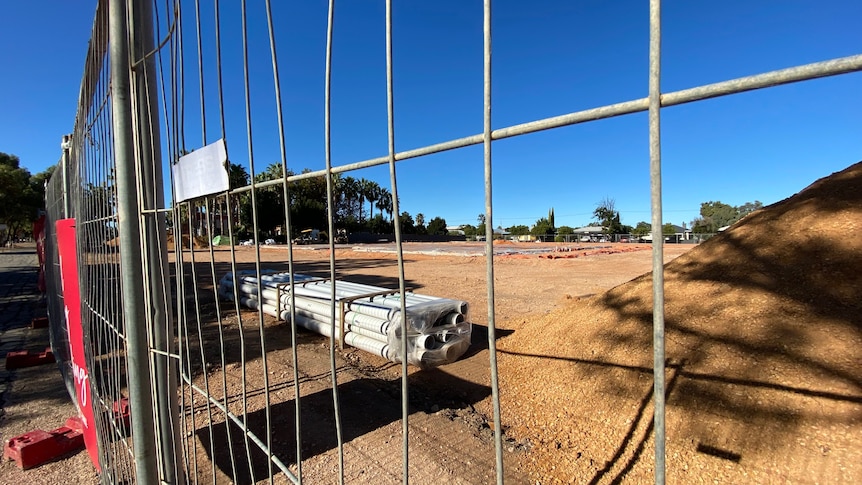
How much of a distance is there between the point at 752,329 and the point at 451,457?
266cm

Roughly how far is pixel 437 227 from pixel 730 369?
7545 cm

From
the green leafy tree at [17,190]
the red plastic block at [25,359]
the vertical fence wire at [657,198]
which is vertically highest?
the green leafy tree at [17,190]

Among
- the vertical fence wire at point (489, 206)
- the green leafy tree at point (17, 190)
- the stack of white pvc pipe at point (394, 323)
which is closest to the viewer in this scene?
the vertical fence wire at point (489, 206)

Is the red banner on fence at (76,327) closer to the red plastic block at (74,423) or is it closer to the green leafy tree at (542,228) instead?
the red plastic block at (74,423)

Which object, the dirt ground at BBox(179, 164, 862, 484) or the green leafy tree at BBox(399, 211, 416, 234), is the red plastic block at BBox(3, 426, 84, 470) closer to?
the dirt ground at BBox(179, 164, 862, 484)

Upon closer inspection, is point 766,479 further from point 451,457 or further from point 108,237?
point 108,237

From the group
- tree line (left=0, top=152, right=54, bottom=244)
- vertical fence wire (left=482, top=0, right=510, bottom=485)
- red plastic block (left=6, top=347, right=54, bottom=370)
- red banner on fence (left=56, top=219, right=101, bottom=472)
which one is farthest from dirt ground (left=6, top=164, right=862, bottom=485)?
tree line (left=0, top=152, right=54, bottom=244)

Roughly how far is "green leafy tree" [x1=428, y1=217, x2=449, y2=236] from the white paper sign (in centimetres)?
7471

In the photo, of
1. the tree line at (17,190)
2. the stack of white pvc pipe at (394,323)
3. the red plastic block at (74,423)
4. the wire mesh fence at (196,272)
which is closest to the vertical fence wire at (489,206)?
the wire mesh fence at (196,272)

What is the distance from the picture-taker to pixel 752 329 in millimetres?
3326

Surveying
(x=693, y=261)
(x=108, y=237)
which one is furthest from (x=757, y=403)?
(x=108, y=237)

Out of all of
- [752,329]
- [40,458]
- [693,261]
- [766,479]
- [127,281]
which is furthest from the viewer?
[693,261]

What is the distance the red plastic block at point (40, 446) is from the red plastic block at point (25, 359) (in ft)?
8.28

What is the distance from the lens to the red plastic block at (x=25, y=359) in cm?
505
